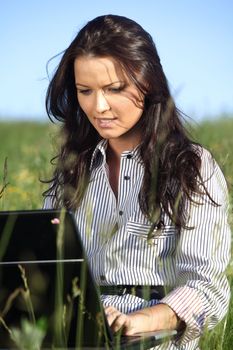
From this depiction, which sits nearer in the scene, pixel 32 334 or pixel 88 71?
pixel 32 334

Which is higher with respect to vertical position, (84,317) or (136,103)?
(136,103)

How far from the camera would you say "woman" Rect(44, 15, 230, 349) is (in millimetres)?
2846

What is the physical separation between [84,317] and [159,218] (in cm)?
66

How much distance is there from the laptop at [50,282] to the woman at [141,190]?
0.98 ft

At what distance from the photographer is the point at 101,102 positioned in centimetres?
300

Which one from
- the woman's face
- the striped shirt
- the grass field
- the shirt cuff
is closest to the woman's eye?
the woman's face

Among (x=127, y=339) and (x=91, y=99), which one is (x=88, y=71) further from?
(x=127, y=339)

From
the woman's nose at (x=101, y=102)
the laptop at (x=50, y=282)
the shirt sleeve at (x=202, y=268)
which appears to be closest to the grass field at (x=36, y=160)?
the shirt sleeve at (x=202, y=268)

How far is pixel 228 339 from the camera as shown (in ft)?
10.5

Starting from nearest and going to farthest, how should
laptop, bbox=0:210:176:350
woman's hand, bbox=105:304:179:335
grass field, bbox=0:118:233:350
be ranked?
laptop, bbox=0:210:176:350 < woman's hand, bbox=105:304:179:335 < grass field, bbox=0:118:233:350

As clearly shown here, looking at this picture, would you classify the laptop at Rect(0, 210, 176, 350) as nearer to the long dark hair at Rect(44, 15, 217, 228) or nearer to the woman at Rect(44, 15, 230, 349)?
the woman at Rect(44, 15, 230, 349)

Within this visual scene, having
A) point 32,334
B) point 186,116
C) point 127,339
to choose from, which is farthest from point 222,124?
point 32,334

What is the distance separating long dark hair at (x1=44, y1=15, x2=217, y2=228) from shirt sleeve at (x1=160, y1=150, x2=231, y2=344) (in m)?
0.05

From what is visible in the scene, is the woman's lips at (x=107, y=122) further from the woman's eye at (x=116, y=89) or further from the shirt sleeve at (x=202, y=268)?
the shirt sleeve at (x=202, y=268)
